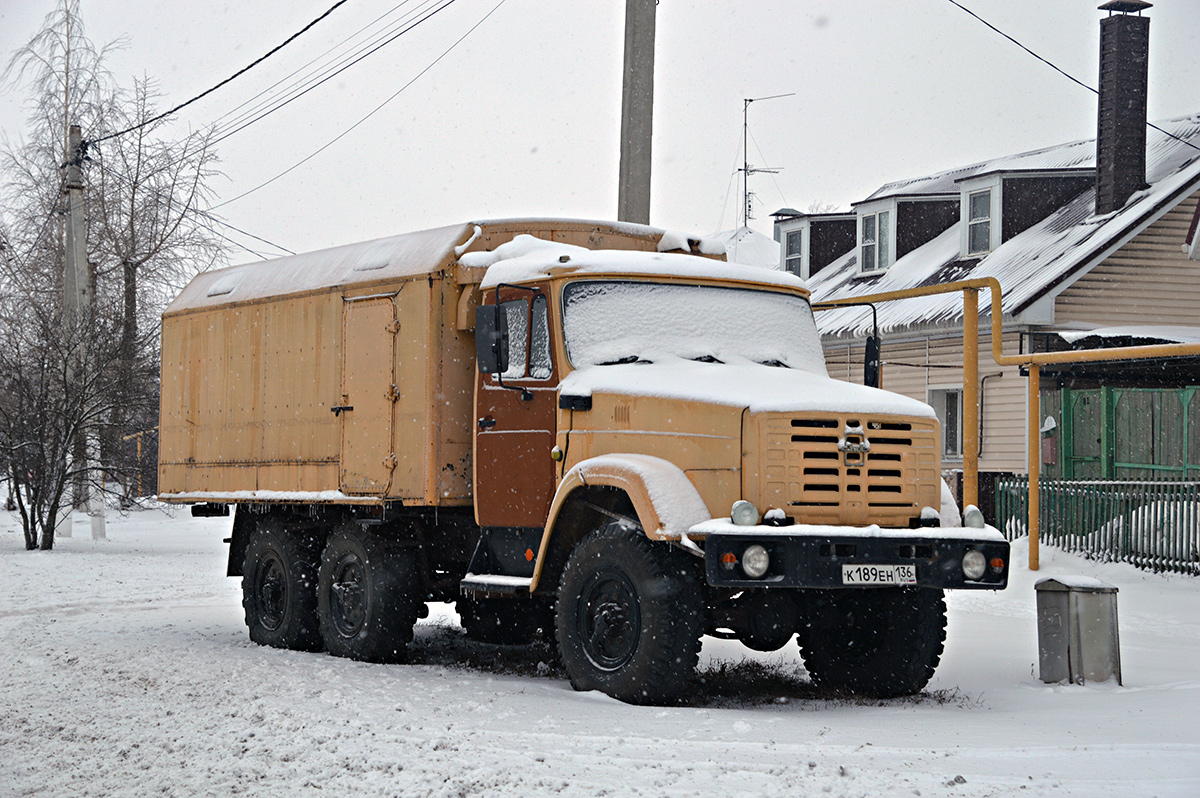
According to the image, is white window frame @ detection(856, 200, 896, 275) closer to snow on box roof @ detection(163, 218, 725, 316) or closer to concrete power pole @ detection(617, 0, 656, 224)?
concrete power pole @ detection(617, 0, 656, 224)

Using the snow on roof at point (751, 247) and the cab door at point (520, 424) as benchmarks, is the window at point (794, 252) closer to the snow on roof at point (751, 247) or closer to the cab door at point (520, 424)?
the snow on roof at point (751, 247)

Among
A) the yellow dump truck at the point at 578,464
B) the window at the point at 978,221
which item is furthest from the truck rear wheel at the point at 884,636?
the window at the point at 978,221

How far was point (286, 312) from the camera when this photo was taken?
12445 millimetres

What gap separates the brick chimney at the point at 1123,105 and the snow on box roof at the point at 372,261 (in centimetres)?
1570

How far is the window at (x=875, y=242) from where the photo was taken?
2986cm

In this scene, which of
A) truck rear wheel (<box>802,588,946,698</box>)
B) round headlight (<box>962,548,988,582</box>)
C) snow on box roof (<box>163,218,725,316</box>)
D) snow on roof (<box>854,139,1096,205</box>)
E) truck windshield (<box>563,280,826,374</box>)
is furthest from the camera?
snow on roof (<box>854,139,1096,205</box>)

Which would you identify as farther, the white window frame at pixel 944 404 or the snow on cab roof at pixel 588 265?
the white window frame at pixel 944 404

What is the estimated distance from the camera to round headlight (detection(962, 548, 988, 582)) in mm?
8727

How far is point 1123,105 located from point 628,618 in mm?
19600

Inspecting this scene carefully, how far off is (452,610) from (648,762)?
31.0 feet

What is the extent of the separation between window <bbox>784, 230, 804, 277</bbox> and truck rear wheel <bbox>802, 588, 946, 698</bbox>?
24.5 metres

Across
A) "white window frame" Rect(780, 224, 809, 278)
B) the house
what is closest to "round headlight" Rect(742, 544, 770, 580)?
the house

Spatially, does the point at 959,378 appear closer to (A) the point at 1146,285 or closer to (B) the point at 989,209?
(A) the point at 1146,285

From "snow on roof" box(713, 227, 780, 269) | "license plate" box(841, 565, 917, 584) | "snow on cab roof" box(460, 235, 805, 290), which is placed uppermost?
"snow on roof" box(713, 227, 780, 269)
